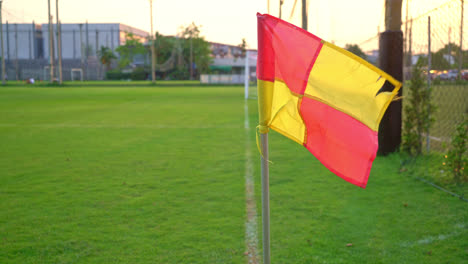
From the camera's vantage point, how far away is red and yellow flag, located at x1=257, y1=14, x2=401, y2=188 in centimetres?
254

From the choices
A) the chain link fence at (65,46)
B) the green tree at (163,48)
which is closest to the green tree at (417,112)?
the green tree at (163,48)

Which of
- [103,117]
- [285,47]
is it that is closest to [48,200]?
[285,47]

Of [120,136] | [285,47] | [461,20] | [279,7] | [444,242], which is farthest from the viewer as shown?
[279,7]

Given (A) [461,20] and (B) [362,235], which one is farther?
(A) [461,20]

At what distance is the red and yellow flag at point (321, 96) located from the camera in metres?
2.54

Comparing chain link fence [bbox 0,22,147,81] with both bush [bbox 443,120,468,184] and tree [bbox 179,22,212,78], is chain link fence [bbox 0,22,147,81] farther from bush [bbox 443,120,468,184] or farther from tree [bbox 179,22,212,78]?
bush [bbox 443,120,468,184]

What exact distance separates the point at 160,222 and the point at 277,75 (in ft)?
8.63

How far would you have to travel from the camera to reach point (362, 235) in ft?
14.3

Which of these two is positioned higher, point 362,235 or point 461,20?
point 461,20

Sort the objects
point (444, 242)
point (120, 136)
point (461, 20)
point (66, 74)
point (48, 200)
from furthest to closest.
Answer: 1. point (66, 74)
2. point (120, 136)
3. point (461, 20)
4. point (48, 200)
5. point (444, 242)

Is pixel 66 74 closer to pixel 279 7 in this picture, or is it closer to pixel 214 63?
pixel 214 63

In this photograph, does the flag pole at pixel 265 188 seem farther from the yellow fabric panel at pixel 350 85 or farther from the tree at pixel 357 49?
the tree at pixel 357 49

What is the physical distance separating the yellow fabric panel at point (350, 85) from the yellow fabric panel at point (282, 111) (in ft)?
0.63

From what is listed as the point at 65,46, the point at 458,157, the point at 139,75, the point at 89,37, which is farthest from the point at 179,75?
the point at 458,157
